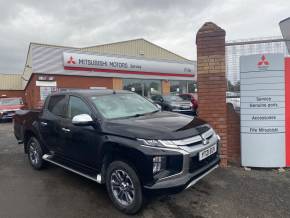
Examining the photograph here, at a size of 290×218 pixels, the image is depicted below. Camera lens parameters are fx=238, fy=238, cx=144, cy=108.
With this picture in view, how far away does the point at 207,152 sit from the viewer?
3.35m

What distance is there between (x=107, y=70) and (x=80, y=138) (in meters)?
16.9

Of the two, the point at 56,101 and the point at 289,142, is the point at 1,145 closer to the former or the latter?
the point at 56,101

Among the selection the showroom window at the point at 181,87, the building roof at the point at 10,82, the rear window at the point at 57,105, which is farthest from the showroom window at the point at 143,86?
the building roof at the point at 10,82

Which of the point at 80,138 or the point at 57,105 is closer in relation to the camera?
the point at 80,138

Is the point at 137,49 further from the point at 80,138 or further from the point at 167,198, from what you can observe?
the point at 167,198

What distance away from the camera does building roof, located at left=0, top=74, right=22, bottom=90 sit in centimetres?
3366

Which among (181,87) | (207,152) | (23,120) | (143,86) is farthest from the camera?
(181,87)

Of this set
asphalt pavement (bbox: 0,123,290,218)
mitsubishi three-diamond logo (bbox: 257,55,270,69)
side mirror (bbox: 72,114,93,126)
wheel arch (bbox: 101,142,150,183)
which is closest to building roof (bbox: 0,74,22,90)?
asphalt pavement (bbox: 0,123,290,218)

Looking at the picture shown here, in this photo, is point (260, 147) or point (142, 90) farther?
point (142, 90)

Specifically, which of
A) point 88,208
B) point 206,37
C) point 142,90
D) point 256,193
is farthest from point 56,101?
point 142,90

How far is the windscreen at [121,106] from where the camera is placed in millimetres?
3771

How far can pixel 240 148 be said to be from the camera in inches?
202

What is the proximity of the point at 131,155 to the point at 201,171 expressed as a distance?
98cm

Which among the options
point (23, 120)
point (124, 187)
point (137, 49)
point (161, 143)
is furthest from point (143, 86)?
point (161, 143)
